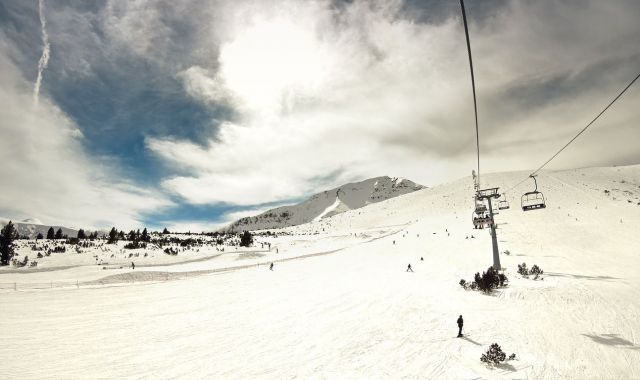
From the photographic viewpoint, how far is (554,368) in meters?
10.8

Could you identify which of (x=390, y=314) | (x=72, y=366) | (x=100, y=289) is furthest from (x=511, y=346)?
(x=100, y=289)

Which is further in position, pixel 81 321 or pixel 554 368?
pixel 81 321

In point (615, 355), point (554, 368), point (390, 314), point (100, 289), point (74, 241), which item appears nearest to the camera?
point (554, 368)

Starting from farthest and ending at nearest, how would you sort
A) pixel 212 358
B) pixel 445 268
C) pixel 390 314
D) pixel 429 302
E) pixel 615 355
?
pixel 445 268 → pixel 429 302 → pixel 390 314 → pixel 212 358 → pixel 615 355

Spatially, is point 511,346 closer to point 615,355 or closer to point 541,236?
point 615,355

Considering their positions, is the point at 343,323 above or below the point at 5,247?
below

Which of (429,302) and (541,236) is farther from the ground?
(541,236)

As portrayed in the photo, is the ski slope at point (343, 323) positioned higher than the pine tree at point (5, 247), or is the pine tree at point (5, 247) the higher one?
the pine tree at point (5, 247)

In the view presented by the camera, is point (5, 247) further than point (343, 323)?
Yes

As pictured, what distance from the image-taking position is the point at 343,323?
16516 mm

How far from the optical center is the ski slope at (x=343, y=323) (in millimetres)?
11516

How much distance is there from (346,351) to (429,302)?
29.2ft

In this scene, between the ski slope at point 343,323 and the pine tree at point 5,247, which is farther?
the pine tree at point 5,247

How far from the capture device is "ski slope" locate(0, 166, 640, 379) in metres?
11.5
